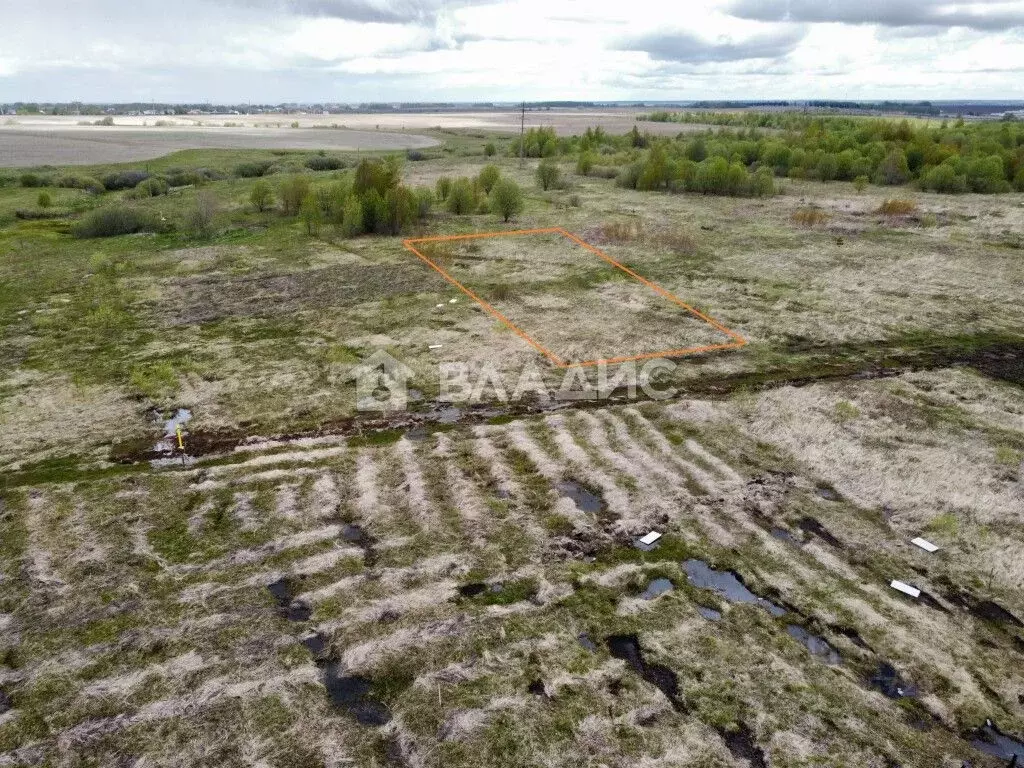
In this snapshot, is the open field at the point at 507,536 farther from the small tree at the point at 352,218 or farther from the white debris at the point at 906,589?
the small tree at the point at 352,218

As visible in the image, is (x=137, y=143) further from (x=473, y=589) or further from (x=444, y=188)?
(x=473, y=589)

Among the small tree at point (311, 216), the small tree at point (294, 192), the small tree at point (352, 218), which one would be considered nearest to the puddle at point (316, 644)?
the small tree at point (352, 218)

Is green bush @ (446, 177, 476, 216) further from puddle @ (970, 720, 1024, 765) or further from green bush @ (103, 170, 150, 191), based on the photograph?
puddle @ (970, 720, 1024, 765)

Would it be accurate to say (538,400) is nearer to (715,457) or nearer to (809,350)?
(715,457)

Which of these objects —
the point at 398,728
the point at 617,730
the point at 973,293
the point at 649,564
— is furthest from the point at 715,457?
the point at 973,293

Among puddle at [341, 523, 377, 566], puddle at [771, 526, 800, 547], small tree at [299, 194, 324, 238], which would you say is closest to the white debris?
puddle at [771, 526, 800, 547]

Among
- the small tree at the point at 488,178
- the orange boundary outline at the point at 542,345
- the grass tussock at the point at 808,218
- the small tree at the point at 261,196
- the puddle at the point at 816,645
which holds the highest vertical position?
the small tree at the point at 488,178
